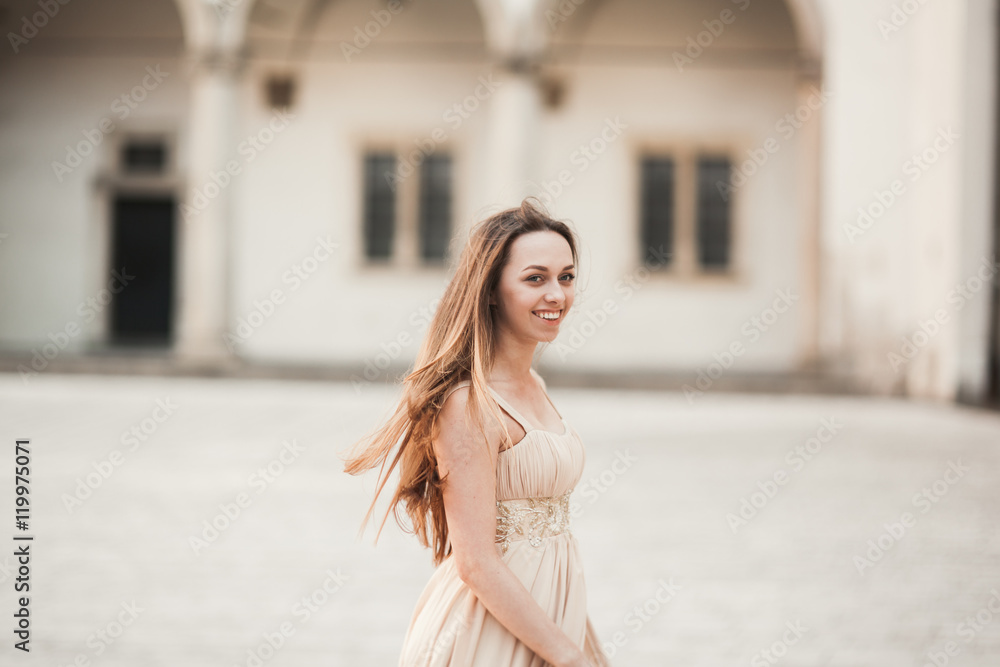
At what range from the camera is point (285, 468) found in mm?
7914

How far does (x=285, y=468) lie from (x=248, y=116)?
35.4ft

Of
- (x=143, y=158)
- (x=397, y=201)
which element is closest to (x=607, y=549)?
(x=397, y=201)

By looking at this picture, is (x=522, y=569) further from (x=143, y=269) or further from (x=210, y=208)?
(x=143, y=269)

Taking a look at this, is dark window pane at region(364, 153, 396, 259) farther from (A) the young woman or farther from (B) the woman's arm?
(B) the woman's arm

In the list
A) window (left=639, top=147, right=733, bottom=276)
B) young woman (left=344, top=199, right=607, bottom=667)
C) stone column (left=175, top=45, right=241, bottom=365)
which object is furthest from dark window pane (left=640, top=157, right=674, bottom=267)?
young woman (left=344, top=199, right=607, bottom=667)

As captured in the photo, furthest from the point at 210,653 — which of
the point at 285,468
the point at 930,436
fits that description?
the point at 930,436

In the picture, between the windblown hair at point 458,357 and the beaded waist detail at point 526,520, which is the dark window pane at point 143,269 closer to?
the windblown hair at point 458,357

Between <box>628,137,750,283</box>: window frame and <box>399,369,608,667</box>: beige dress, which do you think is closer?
<box>399,369,608,667</box>: beige dress

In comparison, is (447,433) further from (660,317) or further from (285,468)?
(660,317)

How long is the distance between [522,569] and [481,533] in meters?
0.17

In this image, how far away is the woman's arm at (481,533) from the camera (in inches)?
68.2

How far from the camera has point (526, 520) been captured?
6.10 feet

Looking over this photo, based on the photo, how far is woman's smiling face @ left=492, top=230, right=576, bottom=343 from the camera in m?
1.80

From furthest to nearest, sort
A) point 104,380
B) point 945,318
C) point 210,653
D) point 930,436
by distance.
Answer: point 104,380, point 945,318, point 930,436, point 210,653
